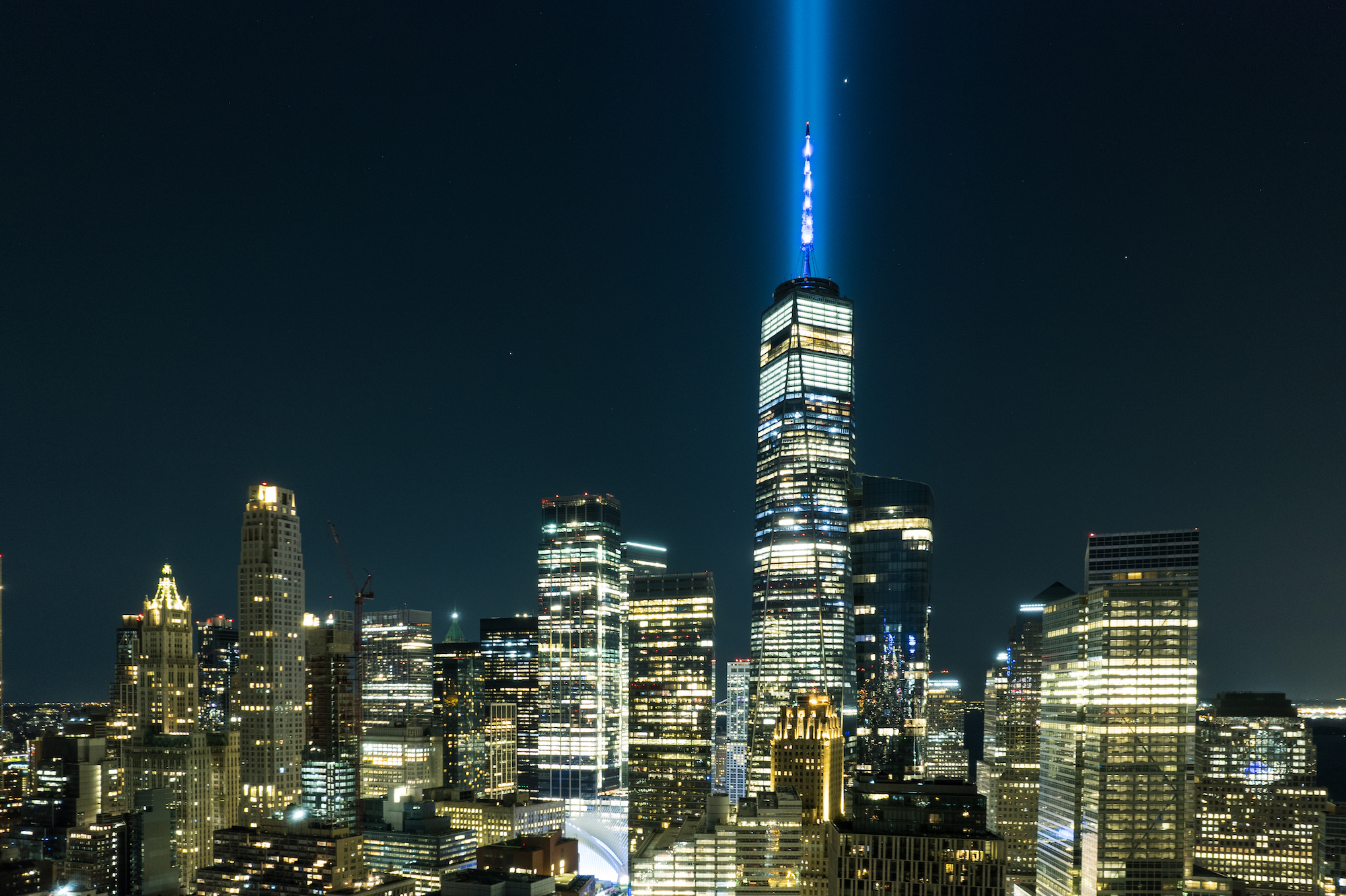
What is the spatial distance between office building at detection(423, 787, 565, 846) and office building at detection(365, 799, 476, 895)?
266 inches

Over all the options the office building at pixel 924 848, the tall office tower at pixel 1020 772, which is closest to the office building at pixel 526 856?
the office building at pixel 924 848

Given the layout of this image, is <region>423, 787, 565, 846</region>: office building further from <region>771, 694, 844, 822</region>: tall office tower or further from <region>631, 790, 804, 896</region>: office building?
<region>771, 694, 844, 822</region>: tall office tower

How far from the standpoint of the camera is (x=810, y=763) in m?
147

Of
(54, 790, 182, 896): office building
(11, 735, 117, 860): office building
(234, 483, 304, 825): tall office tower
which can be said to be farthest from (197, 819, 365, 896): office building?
(234, 483, 304, 825): tall office tower

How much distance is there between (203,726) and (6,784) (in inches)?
1234

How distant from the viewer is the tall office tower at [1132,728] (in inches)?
4136

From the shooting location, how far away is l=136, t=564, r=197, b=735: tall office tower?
187 m

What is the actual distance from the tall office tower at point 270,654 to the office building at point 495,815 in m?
24.3

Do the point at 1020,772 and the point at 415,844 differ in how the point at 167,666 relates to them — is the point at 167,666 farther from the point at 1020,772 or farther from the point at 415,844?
the point at 1020,772

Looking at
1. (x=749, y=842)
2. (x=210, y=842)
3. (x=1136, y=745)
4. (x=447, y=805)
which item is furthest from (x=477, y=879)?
(x=1136, y=745)

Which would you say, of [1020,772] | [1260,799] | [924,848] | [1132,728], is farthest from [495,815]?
[1260,799]

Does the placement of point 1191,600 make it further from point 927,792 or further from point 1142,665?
point 927,792

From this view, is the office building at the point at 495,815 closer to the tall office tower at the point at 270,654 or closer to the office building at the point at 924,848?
the tall office tower at the point at 270,654

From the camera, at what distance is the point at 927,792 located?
339 feet
